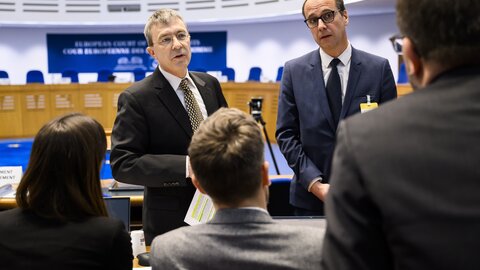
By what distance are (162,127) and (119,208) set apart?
0.45m

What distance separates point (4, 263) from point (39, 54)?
1436 centimetres

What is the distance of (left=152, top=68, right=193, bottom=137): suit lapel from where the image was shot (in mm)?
2412

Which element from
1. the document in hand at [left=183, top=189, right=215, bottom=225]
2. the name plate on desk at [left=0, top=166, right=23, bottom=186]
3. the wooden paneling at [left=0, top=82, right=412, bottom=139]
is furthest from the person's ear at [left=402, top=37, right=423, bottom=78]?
the wooden paneling at [left=0, top=82, right=412, bottom=139]

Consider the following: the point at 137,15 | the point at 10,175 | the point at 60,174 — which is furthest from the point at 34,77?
the point at 60,174

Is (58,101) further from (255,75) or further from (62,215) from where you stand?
(62,215)

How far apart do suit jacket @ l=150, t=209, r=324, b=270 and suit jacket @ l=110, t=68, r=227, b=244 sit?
1.00m

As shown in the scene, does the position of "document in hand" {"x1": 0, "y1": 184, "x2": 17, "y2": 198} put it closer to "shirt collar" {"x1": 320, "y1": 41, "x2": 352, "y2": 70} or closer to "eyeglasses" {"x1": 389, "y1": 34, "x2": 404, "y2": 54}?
"shirt collar" {"x1": 320, "y1": 41, "x2": 352, "y2": 70}

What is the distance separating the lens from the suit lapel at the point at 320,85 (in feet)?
7.91

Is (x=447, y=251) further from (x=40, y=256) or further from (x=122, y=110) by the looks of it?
(x=122, y=110)

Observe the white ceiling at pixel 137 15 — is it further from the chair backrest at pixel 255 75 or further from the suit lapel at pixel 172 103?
the suit lapel at pixel 172 103

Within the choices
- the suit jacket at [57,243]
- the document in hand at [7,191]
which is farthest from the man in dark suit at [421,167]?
the document in hand at [7,191]

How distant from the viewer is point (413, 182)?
0.91 metres

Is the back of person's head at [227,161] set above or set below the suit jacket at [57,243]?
above

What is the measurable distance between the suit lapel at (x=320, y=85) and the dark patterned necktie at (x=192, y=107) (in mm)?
534
